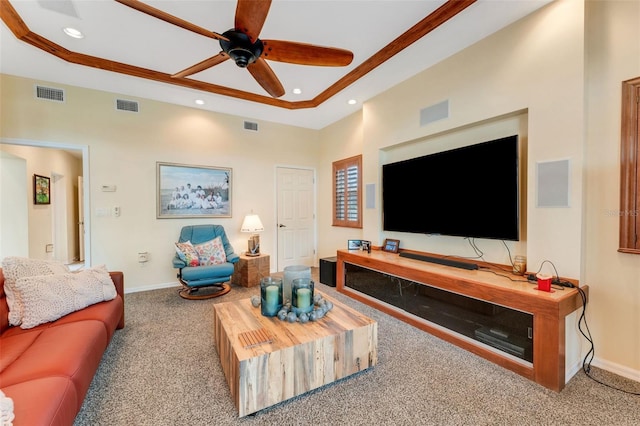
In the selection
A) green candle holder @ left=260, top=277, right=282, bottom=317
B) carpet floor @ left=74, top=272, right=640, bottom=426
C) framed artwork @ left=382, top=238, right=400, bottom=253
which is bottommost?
carpet floor @ left=74, top=272, right=640, bottom=426

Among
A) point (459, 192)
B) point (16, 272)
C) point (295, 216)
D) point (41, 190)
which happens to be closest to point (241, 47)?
point (16, 272)

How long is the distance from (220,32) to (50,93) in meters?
2.67

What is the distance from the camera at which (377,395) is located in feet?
5.57

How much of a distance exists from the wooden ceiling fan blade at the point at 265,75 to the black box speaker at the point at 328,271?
2536 millimetres

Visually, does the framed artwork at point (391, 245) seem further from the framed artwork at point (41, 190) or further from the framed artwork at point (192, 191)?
the framed artwork at point (41, 190)

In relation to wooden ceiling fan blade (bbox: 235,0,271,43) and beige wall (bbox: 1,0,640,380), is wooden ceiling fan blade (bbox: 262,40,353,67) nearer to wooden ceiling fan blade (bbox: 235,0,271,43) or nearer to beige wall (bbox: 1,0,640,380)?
wooden ceiling fan blade (bbox: 235,0,271,43)

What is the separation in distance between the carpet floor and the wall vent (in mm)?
2365

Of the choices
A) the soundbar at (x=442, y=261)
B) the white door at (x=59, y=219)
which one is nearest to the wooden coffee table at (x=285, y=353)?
the soundbar at (x=442, y=261)

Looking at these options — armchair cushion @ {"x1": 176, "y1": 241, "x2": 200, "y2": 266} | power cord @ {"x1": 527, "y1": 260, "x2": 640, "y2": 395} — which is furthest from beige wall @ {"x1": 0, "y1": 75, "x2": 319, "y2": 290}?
power cord @ {"x1": 527, "y1": 260, "x2": 640, "y2": 395}

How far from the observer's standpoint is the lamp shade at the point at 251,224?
14.2ft

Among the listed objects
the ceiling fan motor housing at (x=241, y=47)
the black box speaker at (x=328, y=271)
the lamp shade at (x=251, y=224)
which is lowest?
the black box speaker at (x=328, y=271)

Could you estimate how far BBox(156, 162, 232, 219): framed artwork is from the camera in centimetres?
405

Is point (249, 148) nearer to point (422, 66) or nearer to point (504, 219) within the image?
point (422, 66)

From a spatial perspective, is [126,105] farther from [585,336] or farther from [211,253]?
[585,336]
